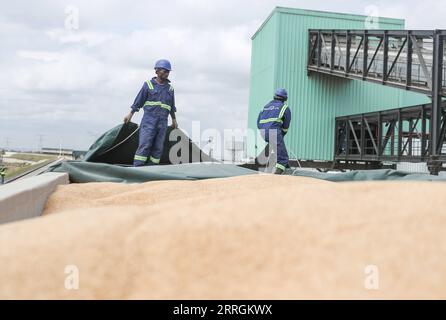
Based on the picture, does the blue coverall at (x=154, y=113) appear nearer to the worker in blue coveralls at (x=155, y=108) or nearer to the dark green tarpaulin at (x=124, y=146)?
the worker in blue coveralls at (x=155, y=108)

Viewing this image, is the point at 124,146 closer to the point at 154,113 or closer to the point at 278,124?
the point at 154,113

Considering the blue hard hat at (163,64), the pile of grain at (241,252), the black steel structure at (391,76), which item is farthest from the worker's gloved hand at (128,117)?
the black steel structure at (391,76)

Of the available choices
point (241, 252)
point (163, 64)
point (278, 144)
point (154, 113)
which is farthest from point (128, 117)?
point (241, 252)

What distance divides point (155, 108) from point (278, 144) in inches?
82.5

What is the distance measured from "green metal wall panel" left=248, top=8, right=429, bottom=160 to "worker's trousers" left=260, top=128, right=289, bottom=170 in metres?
10.6

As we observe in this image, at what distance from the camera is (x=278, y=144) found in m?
8.07

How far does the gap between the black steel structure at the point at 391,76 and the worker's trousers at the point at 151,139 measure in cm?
824

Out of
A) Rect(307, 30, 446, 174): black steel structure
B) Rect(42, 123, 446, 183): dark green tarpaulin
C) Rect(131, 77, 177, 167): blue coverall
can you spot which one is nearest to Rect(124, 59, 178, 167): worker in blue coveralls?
Rect(131, 77, 177, 167): blue coverall

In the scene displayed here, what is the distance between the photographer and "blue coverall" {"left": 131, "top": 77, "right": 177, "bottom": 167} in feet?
23.2

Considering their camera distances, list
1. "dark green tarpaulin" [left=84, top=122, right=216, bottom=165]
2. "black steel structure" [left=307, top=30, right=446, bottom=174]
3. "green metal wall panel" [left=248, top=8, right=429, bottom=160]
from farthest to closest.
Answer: "green metal wall panel" [left=248, top=8, right=429, bottom=160]
"black steel structure" [left=307, top=30, right=446, bottom=174]
"dark green tarpaulin" [left=84, top=122, right=216, bottom=165]

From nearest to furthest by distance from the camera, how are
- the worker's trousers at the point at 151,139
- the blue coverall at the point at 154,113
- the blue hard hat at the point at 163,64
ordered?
the worker's trousers at the point at 151,139, the blue coverall at the point at 154,113, the blue hard hat at the point at 163,64

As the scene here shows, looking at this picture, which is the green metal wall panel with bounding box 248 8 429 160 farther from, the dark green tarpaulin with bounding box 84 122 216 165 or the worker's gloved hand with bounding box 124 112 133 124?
the worker's gloved hand with bounding box 124 112 133 124

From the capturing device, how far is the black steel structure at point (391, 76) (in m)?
12.9
